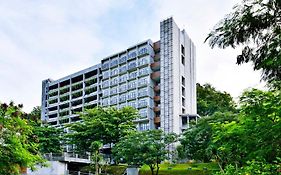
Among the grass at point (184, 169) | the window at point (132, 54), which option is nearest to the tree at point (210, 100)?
the window at point (132, 54)

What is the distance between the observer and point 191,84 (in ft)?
165

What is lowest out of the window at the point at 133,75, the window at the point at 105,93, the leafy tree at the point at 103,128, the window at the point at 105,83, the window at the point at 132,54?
the leafy tree at the point at 103,128

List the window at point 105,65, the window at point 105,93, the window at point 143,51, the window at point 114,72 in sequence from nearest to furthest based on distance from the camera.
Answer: the window at point 143,51 < the window at point 114,72 < the window at point 105,93 < the window at point 105,65

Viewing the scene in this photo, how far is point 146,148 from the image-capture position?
2764cm

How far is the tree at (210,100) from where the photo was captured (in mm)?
46188

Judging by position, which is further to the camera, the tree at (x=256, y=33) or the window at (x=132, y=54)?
the window at (x=132, y=54)

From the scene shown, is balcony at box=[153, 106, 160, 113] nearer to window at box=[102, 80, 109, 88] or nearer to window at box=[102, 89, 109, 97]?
window at box=[102, 89, 109, 97]

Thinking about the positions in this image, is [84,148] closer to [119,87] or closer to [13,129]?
[119,87]

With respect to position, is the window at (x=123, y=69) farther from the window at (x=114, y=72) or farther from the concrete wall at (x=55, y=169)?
the concrete wall at (x=55, y=169)

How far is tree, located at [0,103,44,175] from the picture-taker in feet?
38.7

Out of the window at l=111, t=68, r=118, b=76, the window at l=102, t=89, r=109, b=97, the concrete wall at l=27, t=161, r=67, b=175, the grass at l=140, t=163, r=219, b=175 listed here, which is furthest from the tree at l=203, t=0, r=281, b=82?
the window at l=102, t=89, r=109, b=97

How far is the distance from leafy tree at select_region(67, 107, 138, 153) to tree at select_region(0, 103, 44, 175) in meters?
21.1

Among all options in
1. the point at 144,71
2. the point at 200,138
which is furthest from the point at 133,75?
the point at 200,138

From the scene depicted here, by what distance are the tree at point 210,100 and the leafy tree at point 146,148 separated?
655 inches
